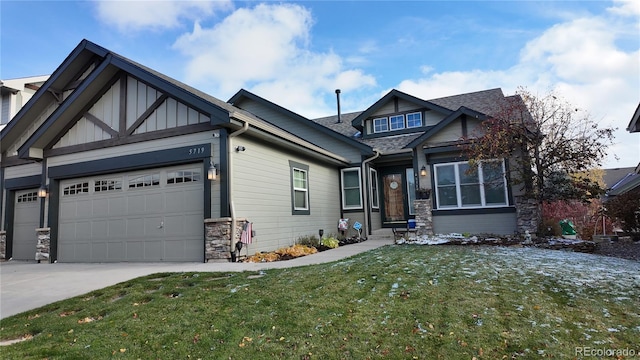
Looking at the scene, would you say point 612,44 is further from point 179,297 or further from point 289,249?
point 179,297

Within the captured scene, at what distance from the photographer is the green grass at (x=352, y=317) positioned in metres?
3.03

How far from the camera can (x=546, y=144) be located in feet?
32.9

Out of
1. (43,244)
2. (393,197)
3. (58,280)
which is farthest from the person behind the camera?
(393,197)

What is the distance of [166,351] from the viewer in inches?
125

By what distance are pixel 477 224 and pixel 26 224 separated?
14.2m

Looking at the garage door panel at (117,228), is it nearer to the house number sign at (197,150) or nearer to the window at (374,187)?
the house number sign at (197,150)

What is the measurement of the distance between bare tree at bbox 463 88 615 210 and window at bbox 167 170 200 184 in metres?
7.59

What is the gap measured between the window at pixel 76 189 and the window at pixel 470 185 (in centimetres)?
1042

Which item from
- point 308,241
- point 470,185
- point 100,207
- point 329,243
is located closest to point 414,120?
point 470,185

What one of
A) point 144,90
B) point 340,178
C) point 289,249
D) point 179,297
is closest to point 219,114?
point 144,90

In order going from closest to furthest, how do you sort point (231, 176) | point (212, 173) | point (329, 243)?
point (212, 173) → point (231, 176) → point (329, 243)

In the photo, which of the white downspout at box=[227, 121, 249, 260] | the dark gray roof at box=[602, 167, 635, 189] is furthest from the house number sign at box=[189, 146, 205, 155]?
the dark gray roof at box=[602, 167, 635, 189]

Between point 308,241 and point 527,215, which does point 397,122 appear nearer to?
point 527,215

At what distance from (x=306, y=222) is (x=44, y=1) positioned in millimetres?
9965
